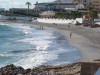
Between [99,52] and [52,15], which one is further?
[52,15]

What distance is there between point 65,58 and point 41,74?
37.7 ft

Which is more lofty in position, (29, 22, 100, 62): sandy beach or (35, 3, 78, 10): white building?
(35, 3, 78, 10): white building

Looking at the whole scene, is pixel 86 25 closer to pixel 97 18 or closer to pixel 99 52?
pixel 97 18

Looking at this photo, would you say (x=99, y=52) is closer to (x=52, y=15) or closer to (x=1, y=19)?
(x=52, y=15)

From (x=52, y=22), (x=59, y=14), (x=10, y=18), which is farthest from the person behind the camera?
(x=10, y=18)

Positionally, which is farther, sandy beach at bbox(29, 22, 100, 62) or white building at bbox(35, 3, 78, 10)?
white building at bbox(35, 3, 78, 10)

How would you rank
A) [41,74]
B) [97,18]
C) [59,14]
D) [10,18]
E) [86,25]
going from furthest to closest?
[10,18]
[59,14]
[97,18]
[86,25]
[41,74]

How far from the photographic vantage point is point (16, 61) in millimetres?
26688

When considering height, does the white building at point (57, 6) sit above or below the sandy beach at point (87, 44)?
above

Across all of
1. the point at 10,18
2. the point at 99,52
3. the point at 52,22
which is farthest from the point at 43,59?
the point at 10,18

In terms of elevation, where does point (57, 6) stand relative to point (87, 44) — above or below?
above

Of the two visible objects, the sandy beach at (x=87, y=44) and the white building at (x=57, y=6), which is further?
the white building at (x=57, y=6)

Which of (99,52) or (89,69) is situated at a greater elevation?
(89,69)

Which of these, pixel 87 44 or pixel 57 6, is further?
pixel 57 6
